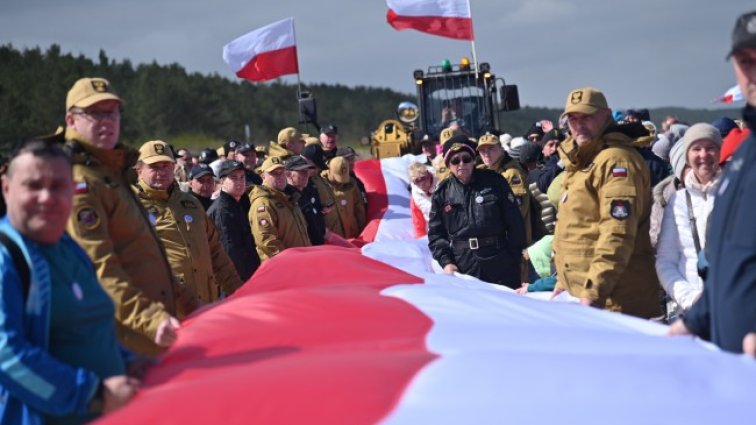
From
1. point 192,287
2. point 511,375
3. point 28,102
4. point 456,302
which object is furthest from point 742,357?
point 28,102

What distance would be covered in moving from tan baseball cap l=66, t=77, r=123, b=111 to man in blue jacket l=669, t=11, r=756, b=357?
2.70 m

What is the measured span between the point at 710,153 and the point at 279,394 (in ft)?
10.4

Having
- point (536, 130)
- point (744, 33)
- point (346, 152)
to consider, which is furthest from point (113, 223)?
point (536, 130)

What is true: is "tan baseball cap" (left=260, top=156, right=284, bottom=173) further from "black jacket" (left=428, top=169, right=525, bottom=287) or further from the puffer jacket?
the puffer jacket

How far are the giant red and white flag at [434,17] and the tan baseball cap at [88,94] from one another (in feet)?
43.3

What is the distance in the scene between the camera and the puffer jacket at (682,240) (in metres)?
5.38

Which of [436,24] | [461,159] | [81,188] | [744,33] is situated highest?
[436,24]

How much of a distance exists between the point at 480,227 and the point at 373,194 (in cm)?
650

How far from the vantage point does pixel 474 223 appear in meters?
7.87

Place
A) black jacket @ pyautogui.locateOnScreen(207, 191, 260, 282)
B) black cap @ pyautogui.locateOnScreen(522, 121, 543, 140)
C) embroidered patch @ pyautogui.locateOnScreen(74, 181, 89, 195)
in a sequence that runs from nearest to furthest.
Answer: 1. embroidered patch @ pyautogui.locateOnScreen(74, 181, 89, 195)
2. black jacket @ pyautogui.locateOnScreen(207, 191, 260, 282)
3. black cap @ pyautogui.locateOnScreen(522, 121, 543, 140)

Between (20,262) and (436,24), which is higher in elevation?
(436,24)

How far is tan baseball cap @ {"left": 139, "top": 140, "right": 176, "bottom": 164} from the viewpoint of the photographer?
22.1 ft

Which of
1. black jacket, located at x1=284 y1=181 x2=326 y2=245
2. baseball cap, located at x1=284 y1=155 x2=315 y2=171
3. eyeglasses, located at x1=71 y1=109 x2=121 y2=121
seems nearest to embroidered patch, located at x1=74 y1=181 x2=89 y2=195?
eyeglasses, located at x1=71 y1=109 x2=121 y2=121

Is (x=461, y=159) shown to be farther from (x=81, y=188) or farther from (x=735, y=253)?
(x=735, y=253)
